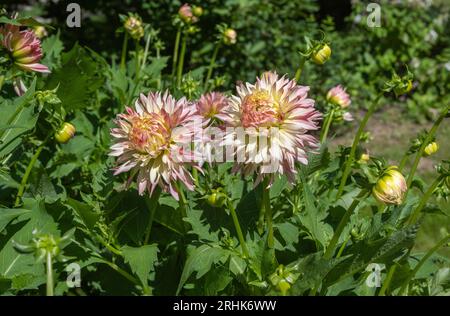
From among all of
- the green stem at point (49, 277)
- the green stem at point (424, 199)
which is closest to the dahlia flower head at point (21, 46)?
the green stem at point (49, 277)

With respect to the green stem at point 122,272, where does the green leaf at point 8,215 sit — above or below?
above

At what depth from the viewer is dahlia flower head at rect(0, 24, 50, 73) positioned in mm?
1742

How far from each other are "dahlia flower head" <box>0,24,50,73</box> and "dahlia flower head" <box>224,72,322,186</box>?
665 millimetres

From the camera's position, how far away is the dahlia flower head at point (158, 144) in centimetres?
144

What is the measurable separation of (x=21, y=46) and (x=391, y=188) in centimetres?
111

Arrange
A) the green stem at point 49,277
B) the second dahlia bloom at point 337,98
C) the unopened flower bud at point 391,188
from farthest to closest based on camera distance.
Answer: the second dahlia bloom at point 337,98
the unopened flower bud at point 391,188
the green stem at point 49,277

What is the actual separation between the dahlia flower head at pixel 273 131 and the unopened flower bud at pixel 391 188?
19 cm

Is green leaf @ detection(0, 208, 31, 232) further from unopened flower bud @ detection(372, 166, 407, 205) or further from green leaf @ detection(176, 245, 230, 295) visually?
unopened flower bud @ detection(372, 166, 407, 205)

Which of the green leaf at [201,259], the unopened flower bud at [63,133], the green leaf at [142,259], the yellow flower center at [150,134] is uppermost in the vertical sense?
the yellow flower center at [150,134]

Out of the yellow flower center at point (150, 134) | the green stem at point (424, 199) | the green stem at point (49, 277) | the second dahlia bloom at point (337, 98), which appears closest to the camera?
the green stem at point (49, 277)

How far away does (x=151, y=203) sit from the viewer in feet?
5.18

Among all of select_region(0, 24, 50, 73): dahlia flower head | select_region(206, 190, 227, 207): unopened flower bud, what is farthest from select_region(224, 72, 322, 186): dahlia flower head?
select_region(0, 24, 50, 73): dahlia flower head

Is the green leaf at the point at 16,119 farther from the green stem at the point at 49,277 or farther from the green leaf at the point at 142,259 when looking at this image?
the green stem at the point at 49,277
